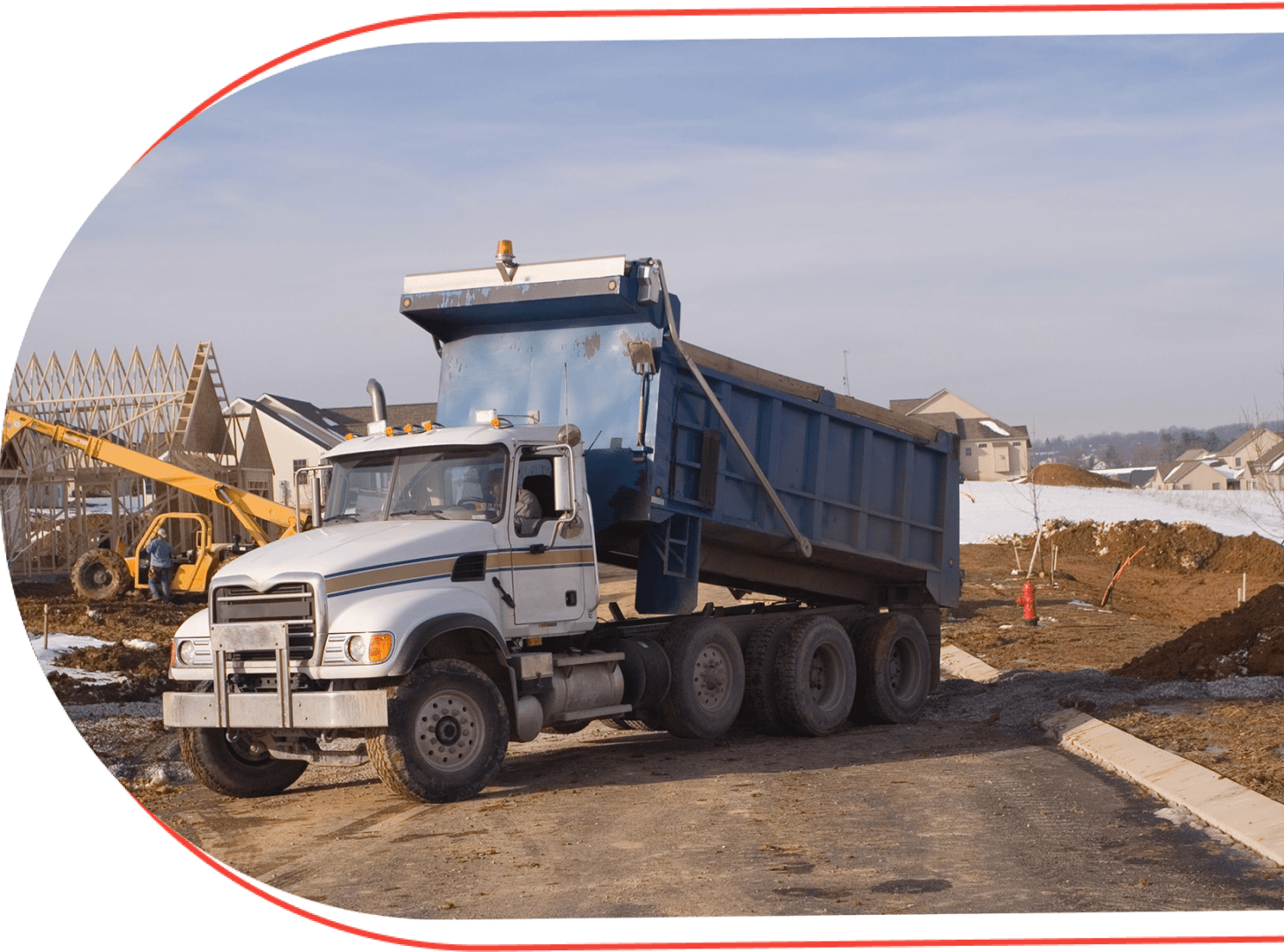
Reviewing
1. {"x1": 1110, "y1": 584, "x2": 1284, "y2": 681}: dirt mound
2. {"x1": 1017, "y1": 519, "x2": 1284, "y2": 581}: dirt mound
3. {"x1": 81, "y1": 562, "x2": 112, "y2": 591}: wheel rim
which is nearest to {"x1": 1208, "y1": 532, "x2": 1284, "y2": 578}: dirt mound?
{"x1": 1017, "y1": 519, "x2": 1284, "y2": 581}: dirt mound

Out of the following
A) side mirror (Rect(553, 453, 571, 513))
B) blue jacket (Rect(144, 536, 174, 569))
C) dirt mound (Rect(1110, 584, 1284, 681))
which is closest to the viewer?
side mirror (Rect(553, 453, 571, 513))

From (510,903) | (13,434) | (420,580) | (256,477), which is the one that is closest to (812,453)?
(420,580)

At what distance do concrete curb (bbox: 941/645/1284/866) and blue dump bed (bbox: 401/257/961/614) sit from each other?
304 centimetres

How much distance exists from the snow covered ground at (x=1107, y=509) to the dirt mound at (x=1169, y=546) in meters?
1.44

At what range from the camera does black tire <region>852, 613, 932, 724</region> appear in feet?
48.0

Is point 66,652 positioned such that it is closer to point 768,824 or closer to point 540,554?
point 540,554

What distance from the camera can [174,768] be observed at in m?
11.9

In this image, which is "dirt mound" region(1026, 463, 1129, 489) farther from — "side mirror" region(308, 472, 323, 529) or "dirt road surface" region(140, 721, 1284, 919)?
"side mirror" region(308, 472, 323, 529)

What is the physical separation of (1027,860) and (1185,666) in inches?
346

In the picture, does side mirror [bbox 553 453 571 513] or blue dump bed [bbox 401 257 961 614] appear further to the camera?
blue dump bed [bbox 401 257 961 614]

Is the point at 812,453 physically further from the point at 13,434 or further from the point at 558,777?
the point at 13,434

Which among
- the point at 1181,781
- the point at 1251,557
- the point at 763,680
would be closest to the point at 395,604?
the point at 763,680

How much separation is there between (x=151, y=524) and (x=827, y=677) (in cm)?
1790

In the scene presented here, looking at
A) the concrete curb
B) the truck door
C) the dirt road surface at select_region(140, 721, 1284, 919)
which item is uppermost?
the truck door
